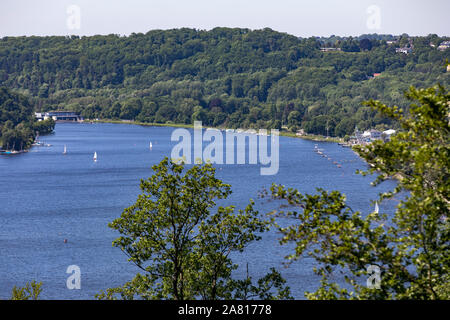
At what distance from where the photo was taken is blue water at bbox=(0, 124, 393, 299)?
22656 millimetres

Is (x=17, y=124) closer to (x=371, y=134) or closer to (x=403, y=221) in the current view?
(x=371, y=134)

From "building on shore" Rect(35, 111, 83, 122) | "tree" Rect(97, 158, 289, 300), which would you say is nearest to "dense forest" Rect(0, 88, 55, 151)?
"building on shore" Rect(35, 111, 83, 122)

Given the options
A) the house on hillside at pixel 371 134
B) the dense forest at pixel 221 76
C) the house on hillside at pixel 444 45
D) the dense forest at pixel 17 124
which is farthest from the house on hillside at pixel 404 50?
the dense forest at pixel 17 124

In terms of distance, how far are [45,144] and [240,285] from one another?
63.5 m

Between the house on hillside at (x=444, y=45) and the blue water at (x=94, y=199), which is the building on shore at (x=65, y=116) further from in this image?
the house on hillside at (x=444, y=45)

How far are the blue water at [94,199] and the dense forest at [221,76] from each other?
57.0ft

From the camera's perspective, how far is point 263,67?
442ft

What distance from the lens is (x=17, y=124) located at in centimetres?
8131

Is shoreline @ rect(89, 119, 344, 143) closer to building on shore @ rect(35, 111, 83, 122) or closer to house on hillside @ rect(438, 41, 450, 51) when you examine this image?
building on shore @ rect(35, 111, 83, 122)

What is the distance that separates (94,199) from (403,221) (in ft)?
105

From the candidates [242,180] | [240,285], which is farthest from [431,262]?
[242,180]

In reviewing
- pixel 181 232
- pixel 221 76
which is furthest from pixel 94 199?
pixel 221 76
